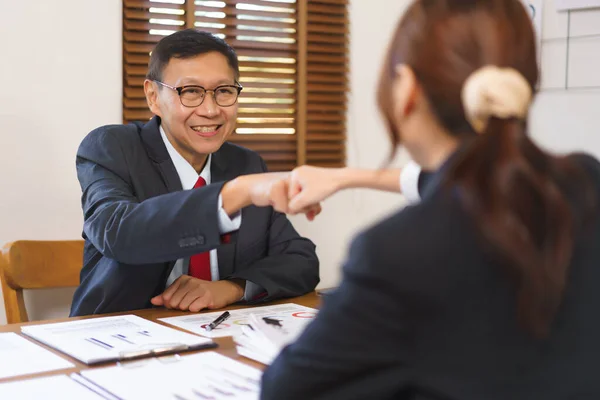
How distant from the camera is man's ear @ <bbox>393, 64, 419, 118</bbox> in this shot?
91cm

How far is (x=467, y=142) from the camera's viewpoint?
2.82 feet

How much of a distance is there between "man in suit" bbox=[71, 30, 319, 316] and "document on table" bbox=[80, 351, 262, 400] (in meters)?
0.39

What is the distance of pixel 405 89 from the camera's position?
0.91 m

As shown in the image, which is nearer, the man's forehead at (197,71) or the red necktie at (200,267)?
the red necktie at (200,267)

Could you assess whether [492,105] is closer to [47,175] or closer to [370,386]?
[370,386]

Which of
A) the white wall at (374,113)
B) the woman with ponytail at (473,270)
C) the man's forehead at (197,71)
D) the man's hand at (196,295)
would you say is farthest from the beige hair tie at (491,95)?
the white wall at (374,113)

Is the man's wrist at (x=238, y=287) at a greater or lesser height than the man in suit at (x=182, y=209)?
lesser

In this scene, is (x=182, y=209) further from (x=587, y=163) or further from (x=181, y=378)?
(x=587, y=163)

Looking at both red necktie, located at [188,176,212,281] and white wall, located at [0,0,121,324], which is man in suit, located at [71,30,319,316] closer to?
red necktie, located at [188,176,212,281]

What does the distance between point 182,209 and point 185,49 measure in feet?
2.74

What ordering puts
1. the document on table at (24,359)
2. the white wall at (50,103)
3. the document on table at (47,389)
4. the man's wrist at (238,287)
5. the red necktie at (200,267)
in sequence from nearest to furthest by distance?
the document on table at (47,389), the document on table at (24,359), the man's wrist at (238,287), the red necktie at (200,267), the white wall at (50,103)

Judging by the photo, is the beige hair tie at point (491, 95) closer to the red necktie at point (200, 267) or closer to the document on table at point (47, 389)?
the document on table at point (47, 389)

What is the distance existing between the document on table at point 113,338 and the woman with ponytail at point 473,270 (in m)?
0.71

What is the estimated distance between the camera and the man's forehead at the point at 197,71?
8.14ft
